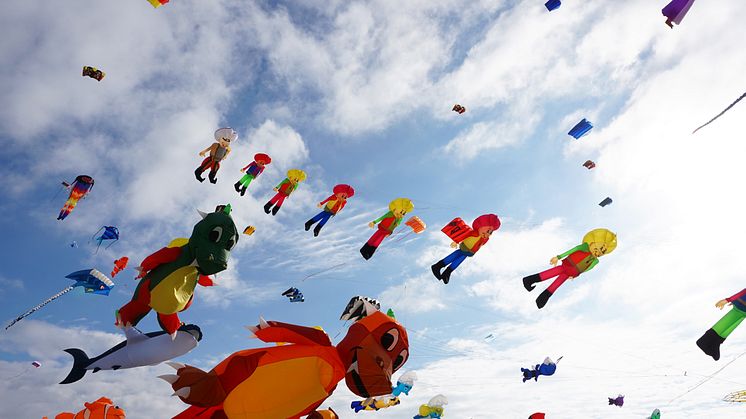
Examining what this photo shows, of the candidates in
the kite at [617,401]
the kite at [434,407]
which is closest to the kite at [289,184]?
the kite at [434,407]

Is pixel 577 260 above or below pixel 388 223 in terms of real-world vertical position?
below

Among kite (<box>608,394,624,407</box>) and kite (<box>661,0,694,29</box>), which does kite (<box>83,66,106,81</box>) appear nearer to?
kite (<box>661,0,694,29</box>)

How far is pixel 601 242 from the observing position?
10.9 meters

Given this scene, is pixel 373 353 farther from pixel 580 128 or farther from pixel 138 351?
pixel 580 128

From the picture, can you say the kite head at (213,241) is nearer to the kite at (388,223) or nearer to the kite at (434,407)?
the kite at (388,223)

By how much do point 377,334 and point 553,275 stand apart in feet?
21.7

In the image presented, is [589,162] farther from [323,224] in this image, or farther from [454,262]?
[323,224]

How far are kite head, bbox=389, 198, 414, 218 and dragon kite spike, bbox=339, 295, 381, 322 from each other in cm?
672

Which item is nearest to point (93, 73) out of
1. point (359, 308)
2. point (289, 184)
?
point (289, 184)

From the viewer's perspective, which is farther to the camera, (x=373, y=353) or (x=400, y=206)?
(x=400, y=206)

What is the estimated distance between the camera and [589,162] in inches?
594

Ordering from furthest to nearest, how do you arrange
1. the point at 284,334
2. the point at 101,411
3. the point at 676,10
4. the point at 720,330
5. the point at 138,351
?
the point at 101,411, the point at 138,351, the point at 720,330, the point at 676,10, the point at 284,334

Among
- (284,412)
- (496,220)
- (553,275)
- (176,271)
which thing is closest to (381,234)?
(496,220)

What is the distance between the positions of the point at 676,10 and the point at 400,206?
27.7 feet
